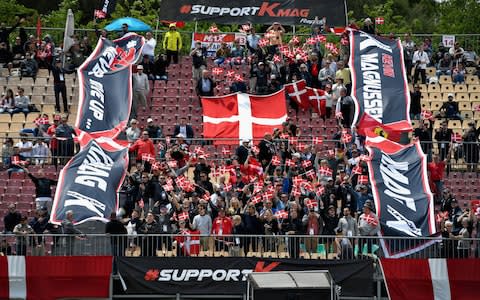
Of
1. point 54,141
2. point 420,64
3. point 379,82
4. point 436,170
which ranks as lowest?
point 436,170

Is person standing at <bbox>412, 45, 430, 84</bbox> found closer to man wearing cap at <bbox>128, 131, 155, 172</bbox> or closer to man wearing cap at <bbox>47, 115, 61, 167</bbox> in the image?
man wearing cap at <bbox>128, 131, 155, 172</bbox>

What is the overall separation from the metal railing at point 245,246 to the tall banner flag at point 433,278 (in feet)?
1.10

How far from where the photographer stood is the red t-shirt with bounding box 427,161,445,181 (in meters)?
42.2

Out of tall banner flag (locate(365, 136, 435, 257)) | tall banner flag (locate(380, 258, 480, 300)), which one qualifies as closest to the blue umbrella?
tall banner flag (locate(365, 136, 435, 257))

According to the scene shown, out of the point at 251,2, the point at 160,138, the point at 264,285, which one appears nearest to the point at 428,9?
the point at 251,2

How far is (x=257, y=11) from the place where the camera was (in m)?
50.4

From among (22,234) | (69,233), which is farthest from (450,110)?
(22,234)

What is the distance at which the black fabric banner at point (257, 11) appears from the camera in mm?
50125

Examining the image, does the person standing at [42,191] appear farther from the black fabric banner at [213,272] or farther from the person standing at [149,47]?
the person standing at [149,47]

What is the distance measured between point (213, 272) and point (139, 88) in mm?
9638

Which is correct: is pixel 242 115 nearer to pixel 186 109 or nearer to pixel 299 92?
pixel 299 92

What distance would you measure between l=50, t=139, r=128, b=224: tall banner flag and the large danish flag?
20.6ft

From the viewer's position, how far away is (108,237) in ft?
125

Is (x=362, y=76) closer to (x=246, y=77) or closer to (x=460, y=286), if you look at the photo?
(x=246, y=77)
